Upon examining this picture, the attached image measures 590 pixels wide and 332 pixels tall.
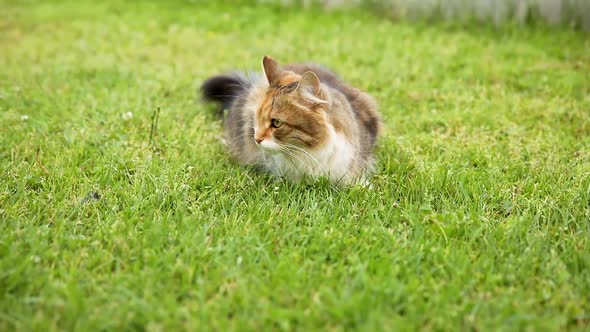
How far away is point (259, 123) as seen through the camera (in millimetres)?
3016

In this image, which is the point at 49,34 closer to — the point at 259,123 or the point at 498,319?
the point at 259,123

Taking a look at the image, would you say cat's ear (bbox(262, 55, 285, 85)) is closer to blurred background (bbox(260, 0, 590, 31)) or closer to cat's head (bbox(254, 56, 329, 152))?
cat's head (bbox(254, 56, 329, 152))

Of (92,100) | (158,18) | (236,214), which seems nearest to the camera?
(236,214)

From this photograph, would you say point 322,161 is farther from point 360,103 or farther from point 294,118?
point 360,103

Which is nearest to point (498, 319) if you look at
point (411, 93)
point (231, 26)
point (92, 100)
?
point (411, 93)

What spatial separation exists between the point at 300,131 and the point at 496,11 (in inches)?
182

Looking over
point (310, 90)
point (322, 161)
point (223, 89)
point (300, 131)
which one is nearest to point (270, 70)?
point (310, 90)

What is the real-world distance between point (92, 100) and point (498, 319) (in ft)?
12.1

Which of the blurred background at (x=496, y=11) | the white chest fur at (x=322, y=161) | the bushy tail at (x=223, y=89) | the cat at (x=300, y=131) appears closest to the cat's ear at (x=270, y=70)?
the cat at (x=300, y=131)

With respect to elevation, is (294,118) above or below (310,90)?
below

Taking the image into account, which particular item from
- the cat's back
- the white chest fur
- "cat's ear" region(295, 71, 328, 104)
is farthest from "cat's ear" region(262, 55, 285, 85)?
the cat's back

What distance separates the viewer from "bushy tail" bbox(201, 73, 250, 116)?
4.03 metres

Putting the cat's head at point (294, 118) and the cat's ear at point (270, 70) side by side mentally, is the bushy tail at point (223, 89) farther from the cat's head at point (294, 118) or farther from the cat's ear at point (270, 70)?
the cat's head at point (294, 118)

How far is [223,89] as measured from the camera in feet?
13.8
